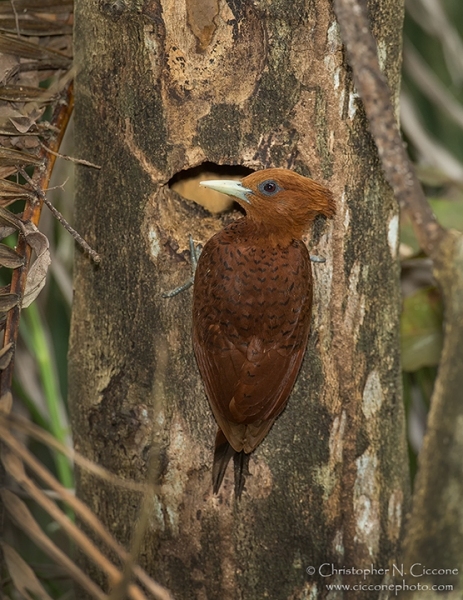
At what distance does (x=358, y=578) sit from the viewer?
8.27 ft

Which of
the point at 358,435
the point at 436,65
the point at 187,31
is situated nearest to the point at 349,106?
the point at 187,31

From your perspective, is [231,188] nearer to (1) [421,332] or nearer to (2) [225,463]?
(2) [225,463]

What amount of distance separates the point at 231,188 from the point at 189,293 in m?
0.36

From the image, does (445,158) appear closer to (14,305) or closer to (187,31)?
(187,31)

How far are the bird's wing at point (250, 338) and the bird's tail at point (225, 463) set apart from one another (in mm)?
72

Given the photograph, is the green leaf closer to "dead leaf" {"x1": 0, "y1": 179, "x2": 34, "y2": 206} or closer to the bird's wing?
the bird's wing

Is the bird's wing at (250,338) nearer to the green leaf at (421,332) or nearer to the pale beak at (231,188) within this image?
the pale beak at (231,188)

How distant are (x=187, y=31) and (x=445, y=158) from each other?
1610 millimetres

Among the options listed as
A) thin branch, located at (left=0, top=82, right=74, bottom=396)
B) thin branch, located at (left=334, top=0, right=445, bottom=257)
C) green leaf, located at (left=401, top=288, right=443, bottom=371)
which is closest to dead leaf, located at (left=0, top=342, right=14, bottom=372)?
thin branch, located at (left=0, top=82, right=74, bottom=396)

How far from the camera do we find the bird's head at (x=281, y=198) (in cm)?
243

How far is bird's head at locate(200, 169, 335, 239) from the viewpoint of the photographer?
7.97ft

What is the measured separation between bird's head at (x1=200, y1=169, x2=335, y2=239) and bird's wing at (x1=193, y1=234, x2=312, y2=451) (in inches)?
4.1

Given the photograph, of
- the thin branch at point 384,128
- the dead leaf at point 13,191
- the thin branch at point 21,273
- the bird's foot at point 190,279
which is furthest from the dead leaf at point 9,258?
the thin branch at point 384,128

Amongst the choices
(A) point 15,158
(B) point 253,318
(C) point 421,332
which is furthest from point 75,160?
(C) point 421,332
